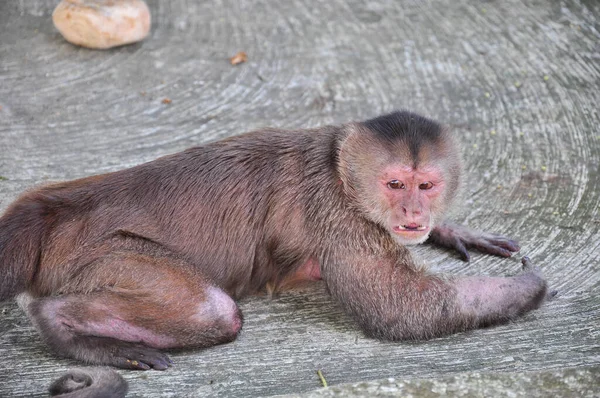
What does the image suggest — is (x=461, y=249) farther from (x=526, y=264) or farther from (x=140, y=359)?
(x=140, y=359)

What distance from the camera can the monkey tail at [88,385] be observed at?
3852 millimetres

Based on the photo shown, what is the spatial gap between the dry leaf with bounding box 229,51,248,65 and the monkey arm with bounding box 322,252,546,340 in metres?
3.25

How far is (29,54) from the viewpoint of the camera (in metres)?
7.49

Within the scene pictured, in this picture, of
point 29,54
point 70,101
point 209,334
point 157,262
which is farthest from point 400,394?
point 29,54

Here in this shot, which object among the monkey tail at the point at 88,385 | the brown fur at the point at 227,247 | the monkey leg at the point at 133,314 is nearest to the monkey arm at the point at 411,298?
the brown fur at the point at 227,247

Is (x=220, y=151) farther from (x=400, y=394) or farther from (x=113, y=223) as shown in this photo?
(x=400, y=394)

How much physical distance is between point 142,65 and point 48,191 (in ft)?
9.71

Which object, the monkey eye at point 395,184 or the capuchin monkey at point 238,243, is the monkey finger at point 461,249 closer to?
the capuchin monkey at point 238,243

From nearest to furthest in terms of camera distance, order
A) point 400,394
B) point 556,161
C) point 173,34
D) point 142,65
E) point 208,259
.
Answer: point 400,394, point 208,259, point 556,161, point 142,65, point 173,34

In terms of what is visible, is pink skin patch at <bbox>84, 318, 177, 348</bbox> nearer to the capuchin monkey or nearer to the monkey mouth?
the capuchin monkey

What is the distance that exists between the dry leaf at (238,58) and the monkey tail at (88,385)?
3.94 meters

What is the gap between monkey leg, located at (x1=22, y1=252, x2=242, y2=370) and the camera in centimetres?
428

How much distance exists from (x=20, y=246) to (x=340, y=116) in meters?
3.00

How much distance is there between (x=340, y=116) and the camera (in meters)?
6.77
